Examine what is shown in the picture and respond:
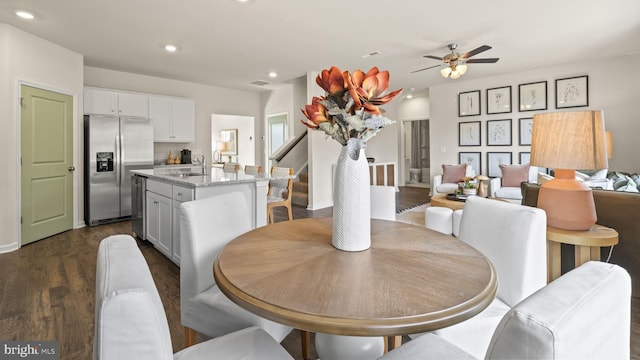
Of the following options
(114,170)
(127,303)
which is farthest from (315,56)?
(127,303)

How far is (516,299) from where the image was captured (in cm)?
128

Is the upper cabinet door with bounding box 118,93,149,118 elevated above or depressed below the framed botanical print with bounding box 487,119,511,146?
above

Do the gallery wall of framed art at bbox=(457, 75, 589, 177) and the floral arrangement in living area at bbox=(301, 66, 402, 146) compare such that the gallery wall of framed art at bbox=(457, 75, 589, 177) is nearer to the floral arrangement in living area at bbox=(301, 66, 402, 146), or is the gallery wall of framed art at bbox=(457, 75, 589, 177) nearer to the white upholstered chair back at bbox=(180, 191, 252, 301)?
the floral arrangement in living area at bbox=(301, 66, 402, 146)

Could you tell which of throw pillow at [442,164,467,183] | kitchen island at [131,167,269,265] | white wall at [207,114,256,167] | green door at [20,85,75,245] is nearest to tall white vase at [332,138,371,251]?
kitchen island at [131,167,269,265]

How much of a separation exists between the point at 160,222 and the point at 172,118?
3432mm

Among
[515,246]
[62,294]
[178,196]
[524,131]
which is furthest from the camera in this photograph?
[524,131]

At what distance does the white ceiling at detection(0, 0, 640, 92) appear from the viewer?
3207 mm

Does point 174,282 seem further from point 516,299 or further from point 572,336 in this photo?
point 572,336

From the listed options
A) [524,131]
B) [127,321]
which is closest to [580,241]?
[127,321]

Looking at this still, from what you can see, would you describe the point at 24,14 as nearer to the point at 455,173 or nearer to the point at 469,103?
the point at 455,173

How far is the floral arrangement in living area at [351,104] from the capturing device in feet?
3.40

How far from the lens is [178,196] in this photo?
2.79 m

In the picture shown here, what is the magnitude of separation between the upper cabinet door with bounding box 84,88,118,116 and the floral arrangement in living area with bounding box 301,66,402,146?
529 centimetres

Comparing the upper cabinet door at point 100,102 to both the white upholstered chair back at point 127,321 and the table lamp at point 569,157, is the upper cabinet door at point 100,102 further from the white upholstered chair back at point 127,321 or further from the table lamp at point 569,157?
the table lamp at point 569,157
